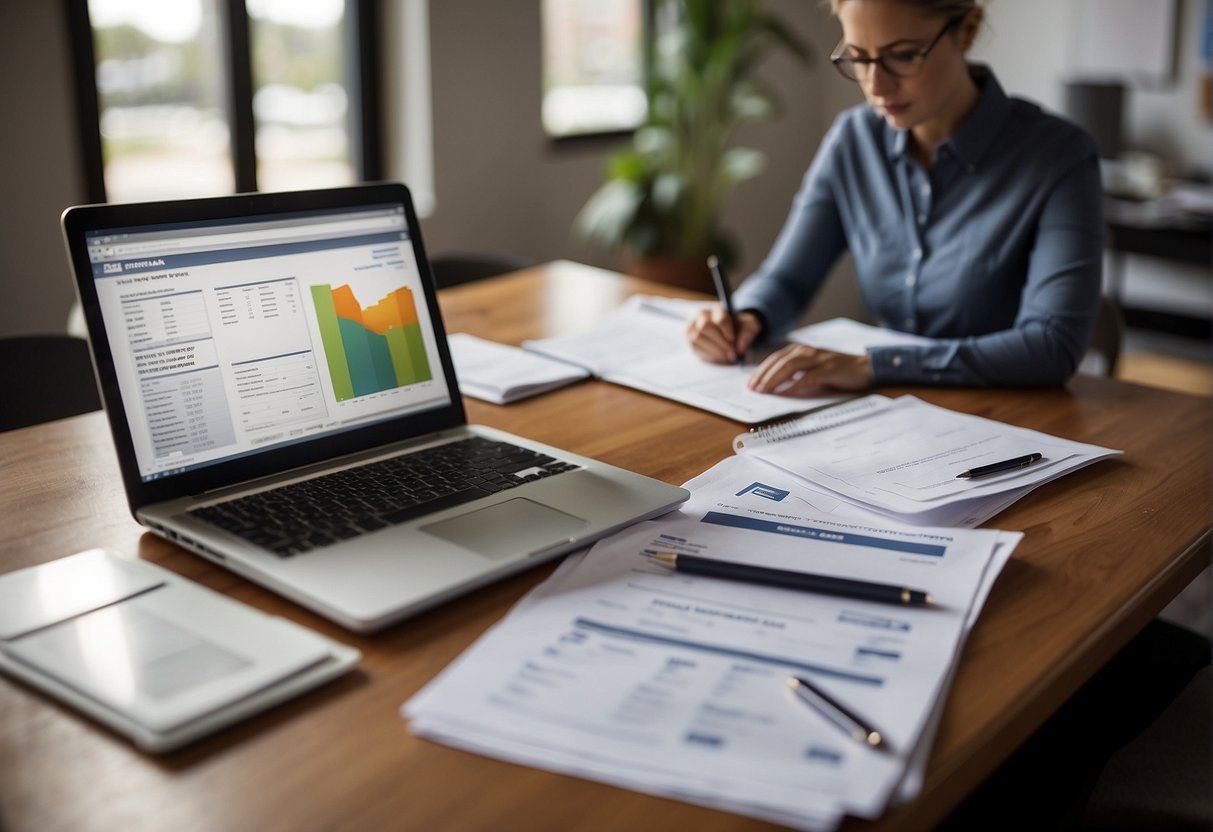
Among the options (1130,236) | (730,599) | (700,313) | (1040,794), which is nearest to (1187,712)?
(1040,794)

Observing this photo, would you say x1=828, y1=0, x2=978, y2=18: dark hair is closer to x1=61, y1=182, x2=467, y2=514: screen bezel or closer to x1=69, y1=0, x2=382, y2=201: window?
x1=61, y1=182, x2=467, y2=514: screen bezel

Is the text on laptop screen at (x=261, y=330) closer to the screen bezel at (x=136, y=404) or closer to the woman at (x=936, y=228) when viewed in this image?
the screen bezel at (x=136, y=404)

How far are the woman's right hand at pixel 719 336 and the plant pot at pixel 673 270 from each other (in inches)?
90.5

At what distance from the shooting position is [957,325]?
1844 mm

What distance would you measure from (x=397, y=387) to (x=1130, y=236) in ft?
11.7

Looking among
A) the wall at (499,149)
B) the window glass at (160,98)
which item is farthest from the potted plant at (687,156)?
the window glass at (160,98)

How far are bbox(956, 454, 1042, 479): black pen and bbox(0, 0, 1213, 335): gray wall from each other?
5.88 ft

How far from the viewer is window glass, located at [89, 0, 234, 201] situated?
9.73 feet

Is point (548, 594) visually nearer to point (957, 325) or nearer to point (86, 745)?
point (86, 745)

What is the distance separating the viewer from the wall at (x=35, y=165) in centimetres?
265

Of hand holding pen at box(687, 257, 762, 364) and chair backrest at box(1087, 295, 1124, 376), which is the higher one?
hand holding pen at box(687, 257, 762, 364)

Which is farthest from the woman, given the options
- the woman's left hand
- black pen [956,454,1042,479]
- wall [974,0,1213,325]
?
wall [974,0,1213,325]

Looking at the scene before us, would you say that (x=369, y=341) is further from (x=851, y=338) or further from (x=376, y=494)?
(x=851, y=338)

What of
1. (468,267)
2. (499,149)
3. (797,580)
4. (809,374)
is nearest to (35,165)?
(468,267)
